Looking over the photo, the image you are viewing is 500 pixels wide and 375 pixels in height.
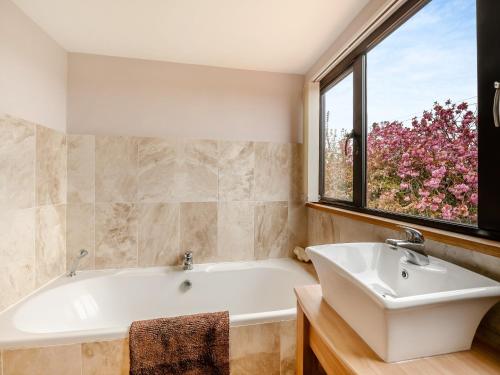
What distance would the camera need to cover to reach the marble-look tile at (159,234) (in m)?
1.93

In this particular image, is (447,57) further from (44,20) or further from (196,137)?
(44,20)

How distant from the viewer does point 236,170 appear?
6.82ft

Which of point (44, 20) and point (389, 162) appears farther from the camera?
point (44, 20)

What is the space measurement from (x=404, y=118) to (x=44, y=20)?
2246 millimetres

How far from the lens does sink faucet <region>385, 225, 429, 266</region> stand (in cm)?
81

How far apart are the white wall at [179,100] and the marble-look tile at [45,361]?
4.77ft

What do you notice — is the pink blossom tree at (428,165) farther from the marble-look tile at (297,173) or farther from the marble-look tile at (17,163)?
the marble-look tile at (17,163)

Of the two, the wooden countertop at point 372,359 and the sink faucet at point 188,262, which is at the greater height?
the wooden countertop at point 372,359

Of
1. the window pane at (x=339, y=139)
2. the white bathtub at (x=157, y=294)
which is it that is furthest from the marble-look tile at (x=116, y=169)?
the window pane at (x=339, y=139)

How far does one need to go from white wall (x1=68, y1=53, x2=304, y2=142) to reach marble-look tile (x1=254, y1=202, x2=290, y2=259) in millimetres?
631

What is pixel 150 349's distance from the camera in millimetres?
1124

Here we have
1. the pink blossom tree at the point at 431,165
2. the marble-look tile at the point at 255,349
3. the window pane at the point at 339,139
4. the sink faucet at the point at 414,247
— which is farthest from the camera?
the window pane at the point at 339,139

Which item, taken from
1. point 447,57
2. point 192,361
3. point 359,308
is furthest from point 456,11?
point 192,361

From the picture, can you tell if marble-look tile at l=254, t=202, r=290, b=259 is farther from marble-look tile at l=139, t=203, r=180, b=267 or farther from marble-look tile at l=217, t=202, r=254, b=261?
marble-look tile at l=139, t=203, r=180, b=267
